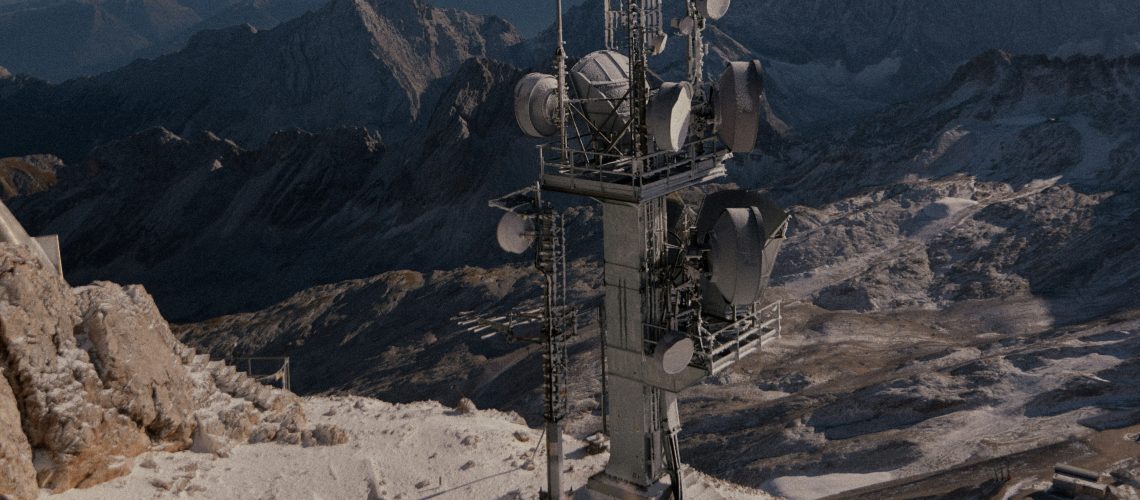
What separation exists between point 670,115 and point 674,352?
4.36 meters

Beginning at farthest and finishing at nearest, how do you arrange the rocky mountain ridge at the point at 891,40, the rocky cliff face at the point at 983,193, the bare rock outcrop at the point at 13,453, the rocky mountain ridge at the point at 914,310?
the rocky mountain ridge at the point at 891,40, the rocky cliff face at the point at 983,193, the rocky mountain ridge at the point at 914,310, the bare rock outcrop at the point at 13,453

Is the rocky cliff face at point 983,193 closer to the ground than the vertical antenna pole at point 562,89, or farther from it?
farther from it

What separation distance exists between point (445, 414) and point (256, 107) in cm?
17121

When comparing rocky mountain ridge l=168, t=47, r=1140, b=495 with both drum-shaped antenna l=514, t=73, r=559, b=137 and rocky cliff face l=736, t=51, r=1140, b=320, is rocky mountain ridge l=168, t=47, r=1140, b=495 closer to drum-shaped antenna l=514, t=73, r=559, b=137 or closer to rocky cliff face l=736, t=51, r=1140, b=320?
rocky cliff face l=736, t=51, r=1140, b=320

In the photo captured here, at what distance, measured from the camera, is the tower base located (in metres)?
22.5

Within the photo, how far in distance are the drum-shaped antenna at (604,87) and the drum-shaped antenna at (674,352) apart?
4256mm

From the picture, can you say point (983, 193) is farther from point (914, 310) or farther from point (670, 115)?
point (670, 115)

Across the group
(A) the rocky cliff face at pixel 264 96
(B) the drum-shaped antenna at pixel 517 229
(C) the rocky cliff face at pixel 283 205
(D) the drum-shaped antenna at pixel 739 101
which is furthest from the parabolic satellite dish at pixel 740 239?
(A) the rocky cliff face at pixel 264 96

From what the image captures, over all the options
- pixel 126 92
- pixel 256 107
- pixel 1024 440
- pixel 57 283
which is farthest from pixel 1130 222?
pixel 126 92

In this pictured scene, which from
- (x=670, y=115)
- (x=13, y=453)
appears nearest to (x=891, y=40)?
(x=670, y=115)

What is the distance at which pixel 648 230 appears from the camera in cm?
2131

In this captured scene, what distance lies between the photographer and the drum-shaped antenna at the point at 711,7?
21203 millimetres

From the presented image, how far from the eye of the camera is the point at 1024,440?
130ft

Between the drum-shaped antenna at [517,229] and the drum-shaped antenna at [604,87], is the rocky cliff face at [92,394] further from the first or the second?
the drum-shaped antenna at [604,87]
